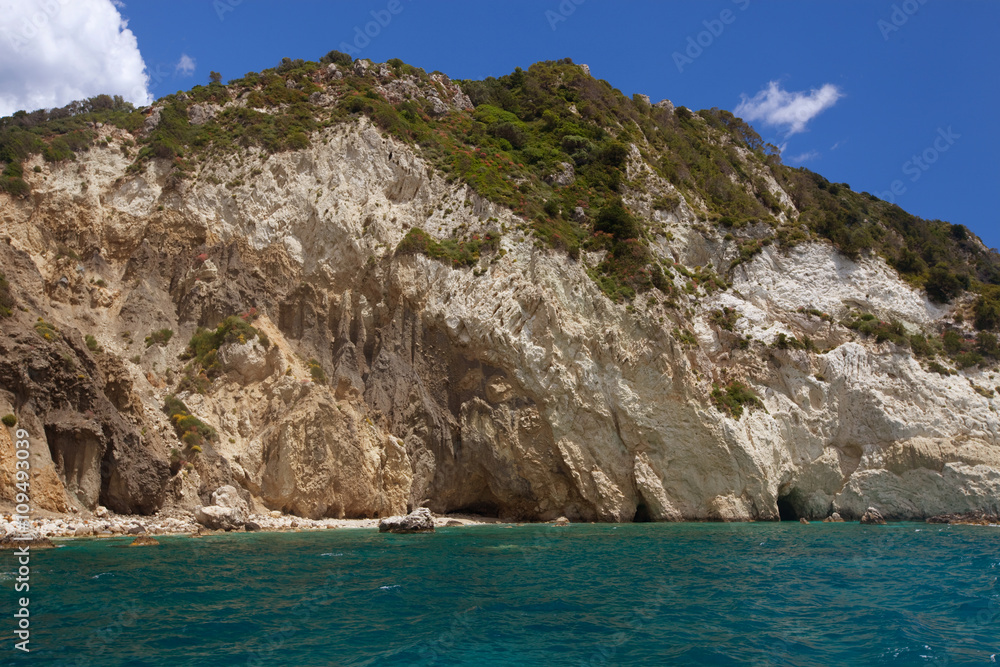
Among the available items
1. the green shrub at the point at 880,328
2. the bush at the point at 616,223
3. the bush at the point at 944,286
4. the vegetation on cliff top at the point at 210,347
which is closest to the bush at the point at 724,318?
the bush at the point at 616,223

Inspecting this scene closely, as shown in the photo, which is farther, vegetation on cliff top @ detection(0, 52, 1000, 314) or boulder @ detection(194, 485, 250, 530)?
vegetation on cliff top @ detection(0, 52, 1000, 314)

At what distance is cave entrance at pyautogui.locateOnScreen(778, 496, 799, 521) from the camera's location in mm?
39156

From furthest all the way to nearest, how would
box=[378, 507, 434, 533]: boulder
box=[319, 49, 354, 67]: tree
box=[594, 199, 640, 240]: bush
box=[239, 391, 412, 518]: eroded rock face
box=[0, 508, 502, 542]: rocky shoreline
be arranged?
box=[319, 49, 354, 67]: tree → box=[594, 199, 640, 240]: bush → box=[239, 391, 412, 518]: eroded rock face → box=[378, 507, 434, 533]: boulder → box=[0, 508, 502, 542]: rocky shoreline

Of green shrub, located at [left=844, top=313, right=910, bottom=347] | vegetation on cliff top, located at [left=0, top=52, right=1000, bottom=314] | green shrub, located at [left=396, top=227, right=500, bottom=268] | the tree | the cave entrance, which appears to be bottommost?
the cave entrance

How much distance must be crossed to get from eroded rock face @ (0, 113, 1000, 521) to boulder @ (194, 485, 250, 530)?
1791 millimetres

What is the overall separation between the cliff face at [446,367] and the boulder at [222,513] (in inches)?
74.2

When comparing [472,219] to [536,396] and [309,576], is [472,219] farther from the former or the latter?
[309,576]

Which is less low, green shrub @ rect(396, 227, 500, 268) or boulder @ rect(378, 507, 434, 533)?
green shrub @ rect(396, 227, 500, 268)

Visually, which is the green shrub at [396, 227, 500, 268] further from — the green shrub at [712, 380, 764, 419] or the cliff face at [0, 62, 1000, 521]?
the green shrub at [712, 380, 764, 419]

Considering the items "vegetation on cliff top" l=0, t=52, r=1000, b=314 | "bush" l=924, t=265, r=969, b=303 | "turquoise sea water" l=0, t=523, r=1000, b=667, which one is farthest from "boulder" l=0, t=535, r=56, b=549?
"bush" l=924, t=265, r=969, b=303

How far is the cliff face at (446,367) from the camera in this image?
108 feet

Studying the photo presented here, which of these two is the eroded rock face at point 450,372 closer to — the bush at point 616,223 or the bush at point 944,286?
the bush at point 616,223

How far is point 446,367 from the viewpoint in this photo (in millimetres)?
36781

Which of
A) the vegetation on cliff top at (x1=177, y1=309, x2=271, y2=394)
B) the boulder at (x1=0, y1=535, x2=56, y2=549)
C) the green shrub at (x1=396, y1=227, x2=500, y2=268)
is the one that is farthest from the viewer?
the green shrub at (x1=396, y1=227, x2=500, y2=268)
